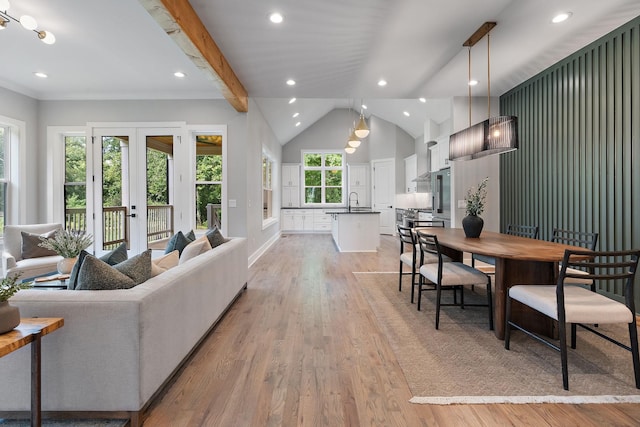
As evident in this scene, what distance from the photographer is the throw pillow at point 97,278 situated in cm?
168

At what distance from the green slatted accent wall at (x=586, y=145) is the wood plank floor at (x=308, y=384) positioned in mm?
2385

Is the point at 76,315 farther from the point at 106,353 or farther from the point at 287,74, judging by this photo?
the point at 287,74

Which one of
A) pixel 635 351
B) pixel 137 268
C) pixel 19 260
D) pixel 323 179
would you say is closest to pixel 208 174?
pixel 19 260

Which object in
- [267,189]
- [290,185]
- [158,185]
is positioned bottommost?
[158,185]

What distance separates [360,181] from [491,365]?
9.32m

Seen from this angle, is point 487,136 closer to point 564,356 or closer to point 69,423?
point 564,356

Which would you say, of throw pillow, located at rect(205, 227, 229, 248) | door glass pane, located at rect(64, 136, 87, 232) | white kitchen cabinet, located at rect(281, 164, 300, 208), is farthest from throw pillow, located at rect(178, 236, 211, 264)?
white kitchen cabinet, located at rect(281, 164, 300, 208)

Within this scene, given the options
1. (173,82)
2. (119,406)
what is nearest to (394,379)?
(119,406)

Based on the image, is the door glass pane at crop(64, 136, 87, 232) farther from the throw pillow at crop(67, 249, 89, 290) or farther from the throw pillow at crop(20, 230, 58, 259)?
the throw pillow at crop(67, 249, 89, 290)

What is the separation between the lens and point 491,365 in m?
2.19

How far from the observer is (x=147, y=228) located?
521 centimetres

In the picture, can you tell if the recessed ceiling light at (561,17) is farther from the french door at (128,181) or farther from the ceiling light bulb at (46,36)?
the french door at (128,181)

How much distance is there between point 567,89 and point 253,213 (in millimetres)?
4831

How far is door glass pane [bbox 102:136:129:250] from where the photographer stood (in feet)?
17.0
